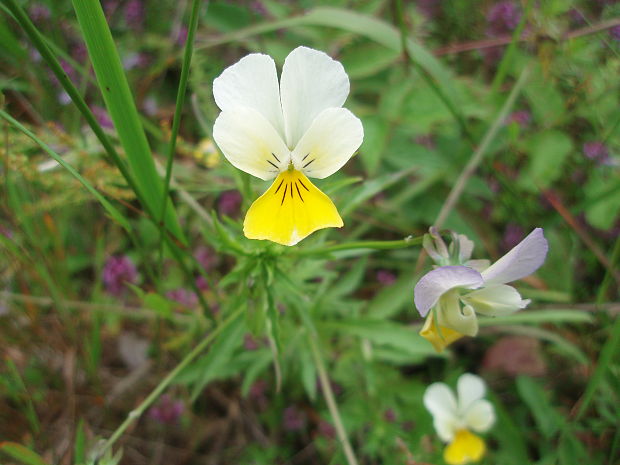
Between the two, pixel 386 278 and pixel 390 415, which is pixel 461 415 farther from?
pixel 386 278

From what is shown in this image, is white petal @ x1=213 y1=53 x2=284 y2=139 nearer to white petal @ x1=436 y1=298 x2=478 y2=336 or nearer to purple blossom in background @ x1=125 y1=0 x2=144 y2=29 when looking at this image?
white petal @ x1=436 y1=298 x2=478 y2=336

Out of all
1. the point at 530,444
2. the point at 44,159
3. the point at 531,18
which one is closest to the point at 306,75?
the point at 44,159

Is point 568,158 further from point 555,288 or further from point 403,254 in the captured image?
point 403,254

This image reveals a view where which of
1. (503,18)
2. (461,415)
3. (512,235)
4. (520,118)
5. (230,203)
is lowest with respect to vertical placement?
(461,415)

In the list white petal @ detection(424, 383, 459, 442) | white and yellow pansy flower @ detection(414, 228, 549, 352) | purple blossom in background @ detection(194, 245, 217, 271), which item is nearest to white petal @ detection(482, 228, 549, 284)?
white and yellow pansy flower @ detection(414, 228, 549, 352)

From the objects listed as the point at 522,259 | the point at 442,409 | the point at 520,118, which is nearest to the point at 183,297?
the point at 442,409

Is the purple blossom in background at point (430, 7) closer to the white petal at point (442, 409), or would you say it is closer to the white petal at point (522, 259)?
the white petal at point (442, 409)

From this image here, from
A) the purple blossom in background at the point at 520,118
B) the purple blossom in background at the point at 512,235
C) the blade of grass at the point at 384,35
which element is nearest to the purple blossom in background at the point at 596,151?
the purple blossom in background at the point at 520,118
